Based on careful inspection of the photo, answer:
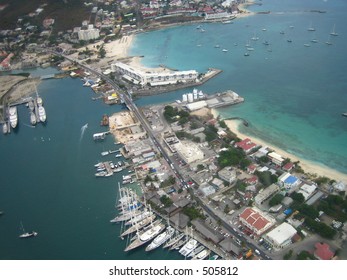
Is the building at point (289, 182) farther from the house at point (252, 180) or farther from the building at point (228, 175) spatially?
the building at point (228, 175)

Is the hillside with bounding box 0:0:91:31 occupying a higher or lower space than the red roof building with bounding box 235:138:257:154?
higher

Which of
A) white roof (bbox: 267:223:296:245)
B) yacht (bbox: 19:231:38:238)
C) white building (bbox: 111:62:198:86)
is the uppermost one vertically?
white building (bbox: 111:62:198:86)

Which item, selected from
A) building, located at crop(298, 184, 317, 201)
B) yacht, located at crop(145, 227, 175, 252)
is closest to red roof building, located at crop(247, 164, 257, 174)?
building, located at crop(298, 184, 317, 201)

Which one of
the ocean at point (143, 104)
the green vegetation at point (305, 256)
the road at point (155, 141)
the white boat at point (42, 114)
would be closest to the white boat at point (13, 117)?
the ocean at point (143, 104)

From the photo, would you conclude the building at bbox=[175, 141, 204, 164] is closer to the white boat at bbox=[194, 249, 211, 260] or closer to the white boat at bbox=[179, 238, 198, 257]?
the white boat at bbox=[179, 238, 198, 257]

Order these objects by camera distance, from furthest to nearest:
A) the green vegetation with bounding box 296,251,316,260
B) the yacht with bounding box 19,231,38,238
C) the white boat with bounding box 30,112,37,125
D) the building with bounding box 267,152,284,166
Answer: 1. the white boat with bounding box 30,112,37,125
2. the building with bounding box 267,152,284,166
3. the yacht with bounding box 19,231,38,238
4. the green vegetation with bounding box 296,251,316,260

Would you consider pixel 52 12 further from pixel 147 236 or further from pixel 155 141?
pixel 147 236

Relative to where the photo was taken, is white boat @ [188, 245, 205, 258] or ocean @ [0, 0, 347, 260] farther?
ocean @ [0, 0, 347, 260]
